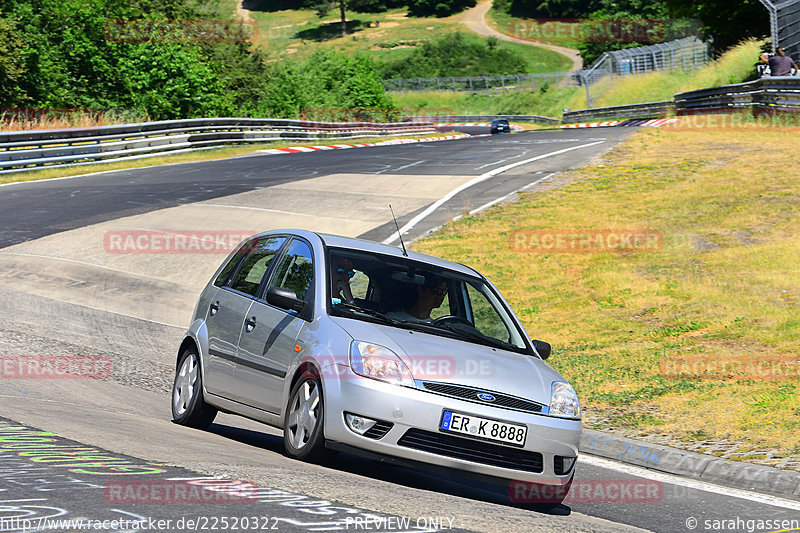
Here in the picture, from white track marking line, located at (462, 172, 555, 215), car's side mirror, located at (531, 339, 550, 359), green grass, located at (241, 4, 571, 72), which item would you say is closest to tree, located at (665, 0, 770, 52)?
white track marking line, located at (462, 172, 555, 215)

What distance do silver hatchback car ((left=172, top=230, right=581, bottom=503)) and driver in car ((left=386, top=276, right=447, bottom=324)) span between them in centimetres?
1

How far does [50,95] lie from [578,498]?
42516mm

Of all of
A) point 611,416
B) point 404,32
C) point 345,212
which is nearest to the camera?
point 611,416

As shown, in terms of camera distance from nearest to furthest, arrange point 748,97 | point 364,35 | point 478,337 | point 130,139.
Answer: point 478,337 < point 130,139 < point 748,97 < point 364,35

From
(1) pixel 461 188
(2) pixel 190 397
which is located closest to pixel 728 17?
(1) pixel 461 188

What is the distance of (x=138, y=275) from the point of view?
15562 mm

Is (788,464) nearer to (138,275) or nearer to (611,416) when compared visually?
(611,416)

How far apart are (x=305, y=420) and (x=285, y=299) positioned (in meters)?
0.86

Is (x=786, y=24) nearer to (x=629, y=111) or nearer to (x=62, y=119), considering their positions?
(x=629, y=111)

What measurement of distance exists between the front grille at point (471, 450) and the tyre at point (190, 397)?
255 centimetres

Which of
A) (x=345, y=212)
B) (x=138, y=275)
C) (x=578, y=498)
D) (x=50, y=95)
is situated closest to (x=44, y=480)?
(x=578, y=498)

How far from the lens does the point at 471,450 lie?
6316 mm

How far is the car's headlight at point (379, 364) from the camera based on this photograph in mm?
6316

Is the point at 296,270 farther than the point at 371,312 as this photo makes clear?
Yes
